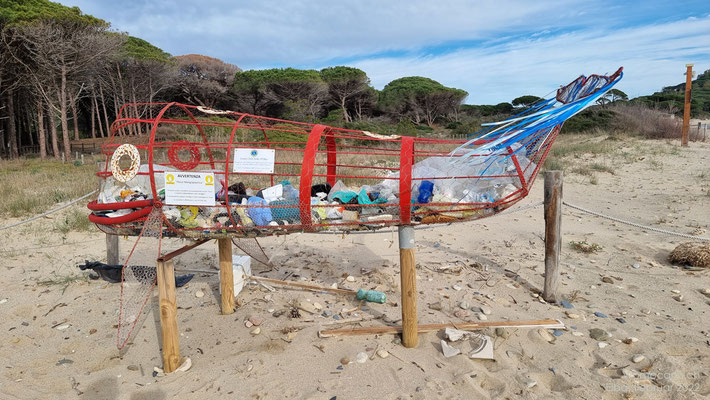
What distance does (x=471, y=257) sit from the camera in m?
5.17

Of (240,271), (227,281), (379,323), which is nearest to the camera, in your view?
(379,323)

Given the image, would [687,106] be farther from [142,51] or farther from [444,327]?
[142,51]

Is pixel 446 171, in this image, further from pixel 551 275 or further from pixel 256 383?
pixel 256 383

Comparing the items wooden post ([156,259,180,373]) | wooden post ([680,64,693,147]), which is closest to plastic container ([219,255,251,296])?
wooden post ([156,259,180,373])

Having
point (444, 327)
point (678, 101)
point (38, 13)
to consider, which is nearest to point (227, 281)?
point (444, 327)

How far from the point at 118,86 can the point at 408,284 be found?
25819 millimetres

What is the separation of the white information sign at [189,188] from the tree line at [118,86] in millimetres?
15099

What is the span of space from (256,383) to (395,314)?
4.60 feet

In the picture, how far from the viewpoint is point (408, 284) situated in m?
2.93

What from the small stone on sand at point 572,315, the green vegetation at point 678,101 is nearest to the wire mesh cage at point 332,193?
the small stone on sand at point 572,315

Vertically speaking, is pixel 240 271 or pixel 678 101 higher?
pixel 678 101

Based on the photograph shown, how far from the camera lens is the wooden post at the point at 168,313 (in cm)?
280

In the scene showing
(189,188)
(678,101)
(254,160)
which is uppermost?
(678,101)

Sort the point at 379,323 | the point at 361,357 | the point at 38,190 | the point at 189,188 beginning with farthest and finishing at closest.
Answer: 1. the point at 38,190
2. the point at 379,323
3. the point at 361,357
4. the point at 189,188
